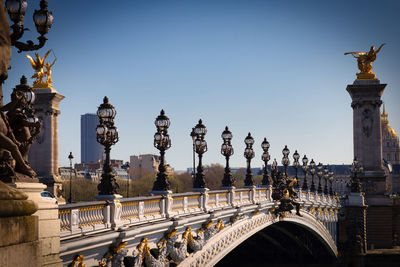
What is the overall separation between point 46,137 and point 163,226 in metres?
39.8

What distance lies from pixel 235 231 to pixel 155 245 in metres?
11.1

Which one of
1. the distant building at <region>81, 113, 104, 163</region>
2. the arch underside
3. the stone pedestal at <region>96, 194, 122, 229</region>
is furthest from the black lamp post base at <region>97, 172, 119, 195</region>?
the distant building at <region>81, 113, 104, 163</region>

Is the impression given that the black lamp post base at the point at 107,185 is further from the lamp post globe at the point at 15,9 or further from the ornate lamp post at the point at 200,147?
the ornate lamp post at the point at 200,147

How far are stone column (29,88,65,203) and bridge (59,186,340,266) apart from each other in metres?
23.4

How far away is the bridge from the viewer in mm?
14225

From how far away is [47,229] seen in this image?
1179 cm

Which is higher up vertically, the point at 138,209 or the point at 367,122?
the point at 367,122

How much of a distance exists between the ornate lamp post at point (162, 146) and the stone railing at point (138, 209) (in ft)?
1.30

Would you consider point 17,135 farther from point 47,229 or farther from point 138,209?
point 138,209

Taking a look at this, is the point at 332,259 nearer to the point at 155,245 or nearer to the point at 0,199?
the point at 155,245

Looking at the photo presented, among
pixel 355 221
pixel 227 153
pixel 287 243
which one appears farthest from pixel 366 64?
pixel 227 153

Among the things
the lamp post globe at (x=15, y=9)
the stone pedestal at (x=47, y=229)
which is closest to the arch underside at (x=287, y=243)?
the stone pedestal at (x=47, y=229)

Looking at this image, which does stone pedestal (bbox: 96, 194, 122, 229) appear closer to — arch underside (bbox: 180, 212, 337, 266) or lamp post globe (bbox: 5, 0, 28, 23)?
lamp post globe (bbox: 5, 0, 28, 23)

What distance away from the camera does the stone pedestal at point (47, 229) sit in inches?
449
